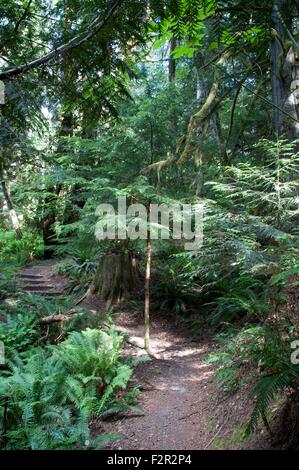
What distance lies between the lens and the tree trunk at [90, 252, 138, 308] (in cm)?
879

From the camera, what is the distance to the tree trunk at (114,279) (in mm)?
8789

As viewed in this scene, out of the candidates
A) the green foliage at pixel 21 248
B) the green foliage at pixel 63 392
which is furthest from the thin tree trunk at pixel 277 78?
the green foliage at pixel 21 248

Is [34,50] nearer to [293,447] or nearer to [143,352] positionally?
[293,447]

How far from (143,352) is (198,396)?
6.77 ft

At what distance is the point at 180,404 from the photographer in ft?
15.2

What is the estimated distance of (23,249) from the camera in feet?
45.4

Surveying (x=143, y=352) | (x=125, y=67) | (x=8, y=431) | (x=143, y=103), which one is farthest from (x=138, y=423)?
(x=143, y=103)

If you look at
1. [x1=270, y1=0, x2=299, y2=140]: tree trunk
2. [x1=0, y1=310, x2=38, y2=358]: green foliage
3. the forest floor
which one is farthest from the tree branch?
[x1=0, y1=310, x2=38, y2=358]: green foliage

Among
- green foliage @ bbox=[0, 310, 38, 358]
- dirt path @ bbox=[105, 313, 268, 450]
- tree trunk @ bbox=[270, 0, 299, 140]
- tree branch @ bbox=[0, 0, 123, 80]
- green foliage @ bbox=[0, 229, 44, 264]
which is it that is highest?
tree trunk @ bbox=[270, 0, 299, 140]

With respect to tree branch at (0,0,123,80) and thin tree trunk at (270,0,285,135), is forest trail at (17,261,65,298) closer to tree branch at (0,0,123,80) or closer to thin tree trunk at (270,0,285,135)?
thin tree trunk at (270,0,285,135)

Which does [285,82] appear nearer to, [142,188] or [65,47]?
[142,188]

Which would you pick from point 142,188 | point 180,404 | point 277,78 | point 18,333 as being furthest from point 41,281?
point 277,78

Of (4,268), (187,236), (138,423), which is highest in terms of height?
(187,236)

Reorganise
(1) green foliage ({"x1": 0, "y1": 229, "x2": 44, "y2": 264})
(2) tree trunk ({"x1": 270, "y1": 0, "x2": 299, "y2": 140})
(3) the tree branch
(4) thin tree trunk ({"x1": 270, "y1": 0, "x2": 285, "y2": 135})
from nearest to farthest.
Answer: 1. (3) the tree branch
2. (2) tree trunk ({"x1": 270, "y1": 0, "x2": 299, "y2": 140})
3. (4) thin tree trunk ({"x1": 270, "y1": 0, "x2": 285, "y2": 135})
4. (1) green foliage ({"x1": 0, "y1": 229, "x2": 44, "y2": 264})
